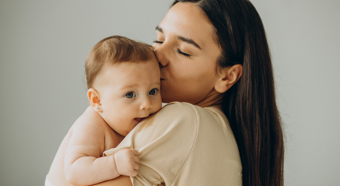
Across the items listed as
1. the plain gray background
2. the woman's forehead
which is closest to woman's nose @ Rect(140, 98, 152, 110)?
the woman's forehead

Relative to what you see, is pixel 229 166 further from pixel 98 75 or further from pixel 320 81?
pixel 320 81

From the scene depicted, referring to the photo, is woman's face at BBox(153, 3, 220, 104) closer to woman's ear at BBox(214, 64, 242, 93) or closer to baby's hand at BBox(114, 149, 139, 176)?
woman's ear at BBox(214, 64, 242, 93)

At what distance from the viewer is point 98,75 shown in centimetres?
122

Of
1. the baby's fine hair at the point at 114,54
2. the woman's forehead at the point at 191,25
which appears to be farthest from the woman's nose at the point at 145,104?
the woman's forehead at the point at 191,25

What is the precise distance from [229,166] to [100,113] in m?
0.46

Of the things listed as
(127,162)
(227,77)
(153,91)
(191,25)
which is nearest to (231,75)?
(227,77)

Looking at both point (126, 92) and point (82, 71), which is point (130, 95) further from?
point (82, 71)

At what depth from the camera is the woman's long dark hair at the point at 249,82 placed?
55.2 inches

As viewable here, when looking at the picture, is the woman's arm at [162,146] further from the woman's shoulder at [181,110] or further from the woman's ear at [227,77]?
the woman's ear at [227,77]

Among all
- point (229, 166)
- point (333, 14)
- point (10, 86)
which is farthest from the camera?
point (333, 14)

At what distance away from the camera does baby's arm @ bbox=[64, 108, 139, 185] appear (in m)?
1.04

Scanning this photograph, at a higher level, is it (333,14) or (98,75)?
(98,75)

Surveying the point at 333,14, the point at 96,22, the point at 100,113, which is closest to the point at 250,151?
the point at 100,113

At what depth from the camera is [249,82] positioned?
1.42 m
